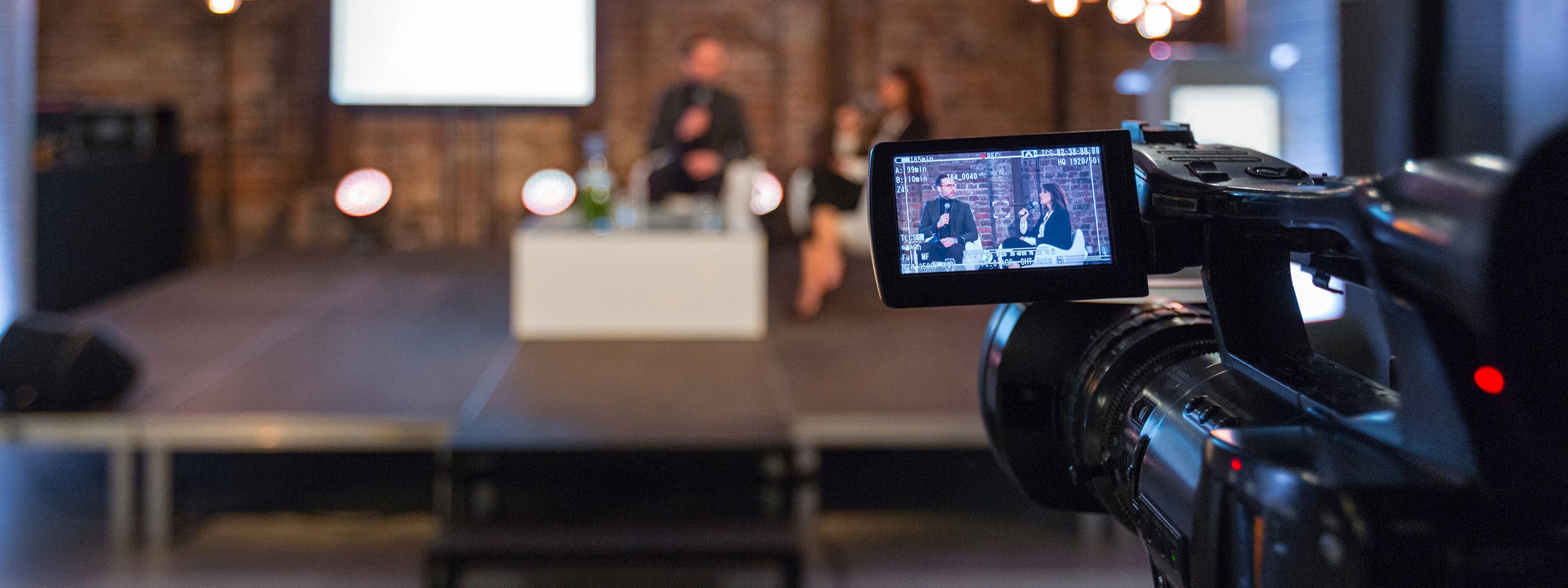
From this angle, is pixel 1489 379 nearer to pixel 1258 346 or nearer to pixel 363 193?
pixel 1258 346

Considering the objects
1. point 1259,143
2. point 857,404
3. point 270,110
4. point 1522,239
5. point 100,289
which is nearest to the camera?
point 1522,239

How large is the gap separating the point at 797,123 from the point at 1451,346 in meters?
6.81

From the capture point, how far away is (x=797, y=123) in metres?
7.13

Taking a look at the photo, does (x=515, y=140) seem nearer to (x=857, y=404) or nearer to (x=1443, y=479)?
(x=857, y=404)

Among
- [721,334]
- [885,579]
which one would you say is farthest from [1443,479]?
[721,334]

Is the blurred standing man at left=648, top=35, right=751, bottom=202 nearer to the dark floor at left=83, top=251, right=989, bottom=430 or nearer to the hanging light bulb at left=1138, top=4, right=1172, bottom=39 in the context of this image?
the dark floor at left=83, top=251, right=989, bottom=430

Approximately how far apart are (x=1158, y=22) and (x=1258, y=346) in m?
3.53

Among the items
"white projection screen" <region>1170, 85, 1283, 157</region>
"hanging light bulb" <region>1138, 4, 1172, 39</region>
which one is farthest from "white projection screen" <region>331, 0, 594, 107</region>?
"white projection screen" <region>1170, 85, 1283, 157</region>

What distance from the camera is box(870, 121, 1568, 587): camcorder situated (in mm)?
402

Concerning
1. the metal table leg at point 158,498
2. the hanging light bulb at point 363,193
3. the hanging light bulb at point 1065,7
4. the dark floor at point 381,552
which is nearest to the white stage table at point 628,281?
the dark floor at point 381,552

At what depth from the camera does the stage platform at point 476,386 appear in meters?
2.67

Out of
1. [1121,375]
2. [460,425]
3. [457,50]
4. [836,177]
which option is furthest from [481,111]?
[1121,375]

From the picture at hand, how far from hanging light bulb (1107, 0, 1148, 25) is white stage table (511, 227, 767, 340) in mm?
1478

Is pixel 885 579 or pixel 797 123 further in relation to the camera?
pixel 797 123
